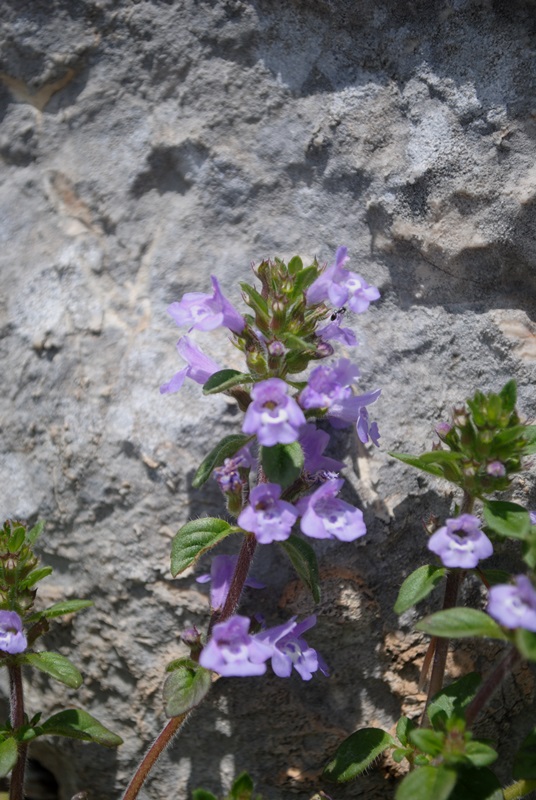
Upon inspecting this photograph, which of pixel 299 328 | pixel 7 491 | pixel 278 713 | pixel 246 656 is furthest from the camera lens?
pixel 7 491

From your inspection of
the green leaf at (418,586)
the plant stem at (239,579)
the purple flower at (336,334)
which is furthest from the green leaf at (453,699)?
the purple flower at (336,334)

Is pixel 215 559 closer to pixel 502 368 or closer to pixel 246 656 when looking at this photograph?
pixel 246 656

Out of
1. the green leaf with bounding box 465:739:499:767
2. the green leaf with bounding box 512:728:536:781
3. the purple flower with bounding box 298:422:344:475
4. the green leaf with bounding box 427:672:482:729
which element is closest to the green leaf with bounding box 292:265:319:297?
the purple flower with bounding box 298:422:344:475

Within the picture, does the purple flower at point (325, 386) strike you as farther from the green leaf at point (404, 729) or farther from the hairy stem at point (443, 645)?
the green leaf at point (404, 729)

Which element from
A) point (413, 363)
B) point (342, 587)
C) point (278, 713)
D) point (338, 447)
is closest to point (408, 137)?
point (413, 363)

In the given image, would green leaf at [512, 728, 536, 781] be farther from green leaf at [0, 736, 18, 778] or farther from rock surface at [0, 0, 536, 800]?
green leaf at [0, 736, 18, 778]

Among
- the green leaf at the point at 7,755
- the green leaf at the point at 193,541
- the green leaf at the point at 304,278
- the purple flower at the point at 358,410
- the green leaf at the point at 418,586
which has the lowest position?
the green leaf at the point at 7,755
